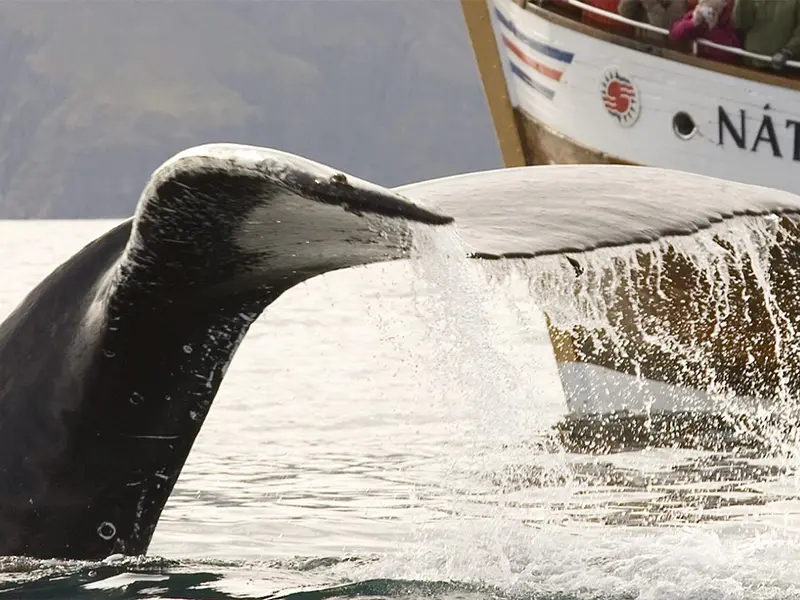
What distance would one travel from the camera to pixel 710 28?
9992 mm

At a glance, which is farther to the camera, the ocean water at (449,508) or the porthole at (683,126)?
Result: the porthole at (683,126)

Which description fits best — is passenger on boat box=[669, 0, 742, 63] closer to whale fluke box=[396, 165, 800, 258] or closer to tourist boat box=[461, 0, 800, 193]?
tourist boat box=[461, 0, 800, 193]

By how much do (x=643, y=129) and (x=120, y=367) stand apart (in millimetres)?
7939

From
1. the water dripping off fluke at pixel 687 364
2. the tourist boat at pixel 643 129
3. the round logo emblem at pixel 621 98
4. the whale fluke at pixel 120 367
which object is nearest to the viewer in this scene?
the whale fluke at pixel 120 367

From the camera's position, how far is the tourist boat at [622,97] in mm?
10102

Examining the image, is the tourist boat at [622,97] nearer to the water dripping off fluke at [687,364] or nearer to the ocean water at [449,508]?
the water dripping off fluke at [687,364]

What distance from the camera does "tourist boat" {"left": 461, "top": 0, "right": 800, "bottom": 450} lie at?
9273 mm

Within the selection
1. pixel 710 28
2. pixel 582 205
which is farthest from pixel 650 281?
pixel 582 205

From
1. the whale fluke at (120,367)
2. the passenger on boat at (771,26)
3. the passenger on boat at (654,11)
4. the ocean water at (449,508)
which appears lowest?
the ocean water at (449,508)

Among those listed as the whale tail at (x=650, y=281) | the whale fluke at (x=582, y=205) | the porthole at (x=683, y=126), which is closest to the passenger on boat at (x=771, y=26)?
the porthole at (x=683, y=126)

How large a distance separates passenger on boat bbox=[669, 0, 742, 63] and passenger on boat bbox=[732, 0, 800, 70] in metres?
Result: 0.10

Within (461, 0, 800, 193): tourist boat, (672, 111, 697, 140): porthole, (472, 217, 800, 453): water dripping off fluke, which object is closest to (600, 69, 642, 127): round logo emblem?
(461, 0, 800, 193): tourist boat

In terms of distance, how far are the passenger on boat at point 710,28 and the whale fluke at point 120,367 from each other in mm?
7064

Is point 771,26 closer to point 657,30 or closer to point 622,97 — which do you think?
point 657,30
